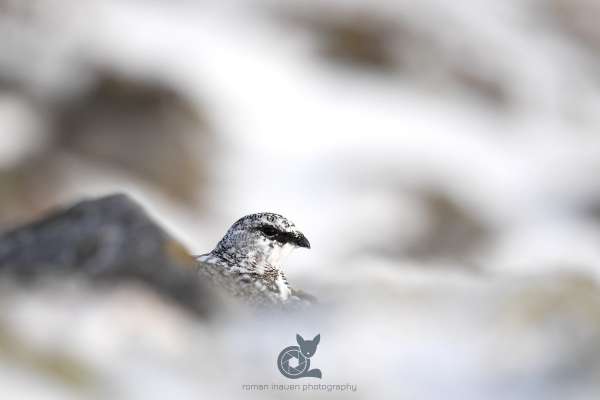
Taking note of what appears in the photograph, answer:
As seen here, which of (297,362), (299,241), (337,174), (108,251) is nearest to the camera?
(297,362)

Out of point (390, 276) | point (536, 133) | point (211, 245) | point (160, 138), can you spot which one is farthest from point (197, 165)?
point (390, 276)

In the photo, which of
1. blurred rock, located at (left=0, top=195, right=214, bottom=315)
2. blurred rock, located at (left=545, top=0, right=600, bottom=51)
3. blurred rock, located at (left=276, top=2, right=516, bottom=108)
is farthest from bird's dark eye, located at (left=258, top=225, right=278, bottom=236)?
blurred rock, located at (left=545, top=0, right=600, bottom=51)

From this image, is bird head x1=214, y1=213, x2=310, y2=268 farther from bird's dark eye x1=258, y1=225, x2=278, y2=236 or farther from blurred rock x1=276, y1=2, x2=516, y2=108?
blurred rock x1=276, y1=2, x2=516, y2=108

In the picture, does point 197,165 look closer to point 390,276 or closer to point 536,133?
point 536,133

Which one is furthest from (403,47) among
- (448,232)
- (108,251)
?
(108,251)

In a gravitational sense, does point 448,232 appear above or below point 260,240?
above

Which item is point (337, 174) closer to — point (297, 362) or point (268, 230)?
point (268, 230)

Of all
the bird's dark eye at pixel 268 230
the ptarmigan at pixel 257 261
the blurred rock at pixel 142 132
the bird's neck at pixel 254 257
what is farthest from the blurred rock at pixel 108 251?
the blurred rock at pixel 142 132
